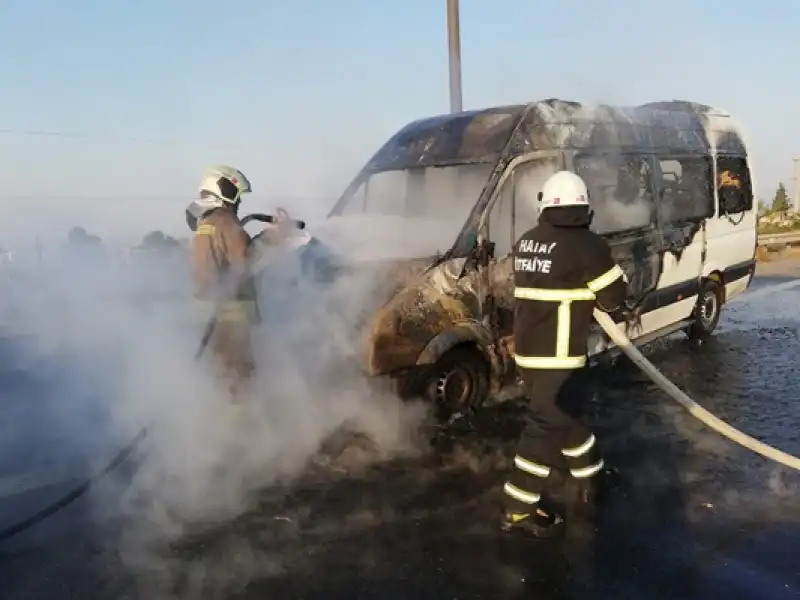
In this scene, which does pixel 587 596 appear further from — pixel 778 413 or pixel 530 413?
pixel 778 413

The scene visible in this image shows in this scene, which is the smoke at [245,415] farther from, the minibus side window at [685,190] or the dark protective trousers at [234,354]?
the minibus side window at [685,190]

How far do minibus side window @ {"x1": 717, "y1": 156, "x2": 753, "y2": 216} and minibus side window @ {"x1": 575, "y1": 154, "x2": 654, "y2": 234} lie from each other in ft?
5.73

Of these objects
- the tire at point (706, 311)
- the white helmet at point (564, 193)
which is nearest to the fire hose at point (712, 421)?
the white helmet at point (564, 193)

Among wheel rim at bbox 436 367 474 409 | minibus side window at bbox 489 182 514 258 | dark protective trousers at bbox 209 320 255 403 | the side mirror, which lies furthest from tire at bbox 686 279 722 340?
dark protective trousers at bbox 209 320 255 403

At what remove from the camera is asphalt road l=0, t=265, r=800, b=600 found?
3.58 metres

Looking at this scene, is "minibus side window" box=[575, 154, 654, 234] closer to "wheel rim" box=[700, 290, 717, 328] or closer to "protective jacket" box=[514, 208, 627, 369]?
"wheel rim" box=[700, 290, 717, 328]

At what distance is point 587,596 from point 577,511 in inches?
37.4

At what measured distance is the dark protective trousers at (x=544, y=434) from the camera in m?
4.12

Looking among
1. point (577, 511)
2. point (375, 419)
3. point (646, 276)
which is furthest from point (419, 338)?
point (646, 276)

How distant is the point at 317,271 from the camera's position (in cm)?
550

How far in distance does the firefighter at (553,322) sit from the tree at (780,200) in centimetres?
3307

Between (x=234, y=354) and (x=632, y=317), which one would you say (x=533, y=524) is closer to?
(x=234, y=354)

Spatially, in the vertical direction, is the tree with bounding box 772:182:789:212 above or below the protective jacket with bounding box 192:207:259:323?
below

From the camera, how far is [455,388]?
5738 mm
